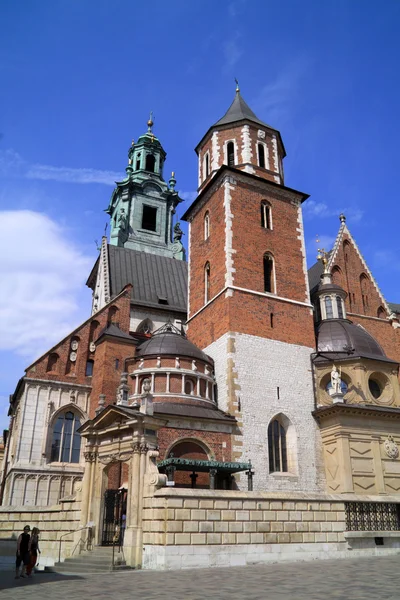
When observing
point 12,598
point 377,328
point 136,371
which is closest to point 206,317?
point 136,371

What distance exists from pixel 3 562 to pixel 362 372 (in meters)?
16.5

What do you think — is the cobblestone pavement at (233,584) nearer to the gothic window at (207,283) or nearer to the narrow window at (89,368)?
the narrow window at (89,368)

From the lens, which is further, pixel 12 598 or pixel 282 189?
pixel 282 189

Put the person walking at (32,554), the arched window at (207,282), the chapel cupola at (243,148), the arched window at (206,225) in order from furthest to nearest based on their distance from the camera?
the chapel cupola at (243,148) → the arched window at (206,225) → the arched window at (207,282) → the person walking at (32,554)

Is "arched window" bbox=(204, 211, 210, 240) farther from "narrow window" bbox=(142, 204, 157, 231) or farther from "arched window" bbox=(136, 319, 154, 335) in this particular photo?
"narrow window" bbox=(142, 204, 157, 231)

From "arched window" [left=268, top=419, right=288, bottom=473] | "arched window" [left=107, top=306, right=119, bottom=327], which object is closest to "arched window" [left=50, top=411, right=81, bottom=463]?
"arched window" [left=107, top=306, right=119, bottom=327]

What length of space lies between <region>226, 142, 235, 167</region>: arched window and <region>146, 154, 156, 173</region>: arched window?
2468cm

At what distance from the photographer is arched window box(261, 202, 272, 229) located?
28047 millimetres

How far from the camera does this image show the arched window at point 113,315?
95.2 ft

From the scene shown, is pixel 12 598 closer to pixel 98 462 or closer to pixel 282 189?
pixel 98 462

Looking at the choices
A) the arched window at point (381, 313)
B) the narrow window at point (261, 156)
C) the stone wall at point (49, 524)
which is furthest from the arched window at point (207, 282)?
the stone wall at point (49, 524)

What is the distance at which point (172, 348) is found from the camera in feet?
78.6

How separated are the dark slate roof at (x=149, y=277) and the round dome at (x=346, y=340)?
10541mm

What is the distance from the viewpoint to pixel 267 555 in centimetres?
1373
